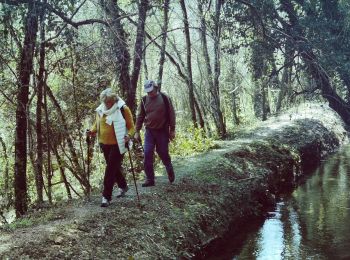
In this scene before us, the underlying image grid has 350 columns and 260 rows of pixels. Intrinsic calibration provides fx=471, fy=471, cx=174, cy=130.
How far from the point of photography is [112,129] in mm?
8203

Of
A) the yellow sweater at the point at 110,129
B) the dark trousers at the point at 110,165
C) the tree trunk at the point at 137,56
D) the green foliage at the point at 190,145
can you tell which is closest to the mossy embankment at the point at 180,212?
the dark trousers at the point at 110,165

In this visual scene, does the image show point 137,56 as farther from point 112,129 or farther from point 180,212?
point 180,212

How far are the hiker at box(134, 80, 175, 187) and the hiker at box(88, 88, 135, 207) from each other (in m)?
1.32

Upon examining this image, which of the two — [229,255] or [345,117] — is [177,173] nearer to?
[229,255]

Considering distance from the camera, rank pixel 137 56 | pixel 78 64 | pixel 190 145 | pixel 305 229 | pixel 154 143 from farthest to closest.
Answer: pixel 190 145 → pixel 78 64 → pixel 137 56 → pixel 305 229 → pixel 154 143

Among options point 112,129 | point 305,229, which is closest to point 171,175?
point 112,129

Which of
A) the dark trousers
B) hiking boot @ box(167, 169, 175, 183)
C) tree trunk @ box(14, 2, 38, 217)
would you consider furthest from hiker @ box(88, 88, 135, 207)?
tree trunk @ box(14, 2, 38, 217)

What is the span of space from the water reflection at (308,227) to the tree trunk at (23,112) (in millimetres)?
4827

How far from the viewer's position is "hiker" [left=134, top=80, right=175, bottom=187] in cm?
953

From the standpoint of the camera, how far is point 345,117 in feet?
84.8

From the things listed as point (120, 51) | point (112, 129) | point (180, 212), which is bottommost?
point (180, 212)

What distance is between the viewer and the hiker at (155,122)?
375 inches

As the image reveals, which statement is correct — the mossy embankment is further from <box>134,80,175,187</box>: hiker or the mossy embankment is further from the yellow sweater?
the yellow sweater

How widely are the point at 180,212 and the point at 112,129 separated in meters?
2.04
